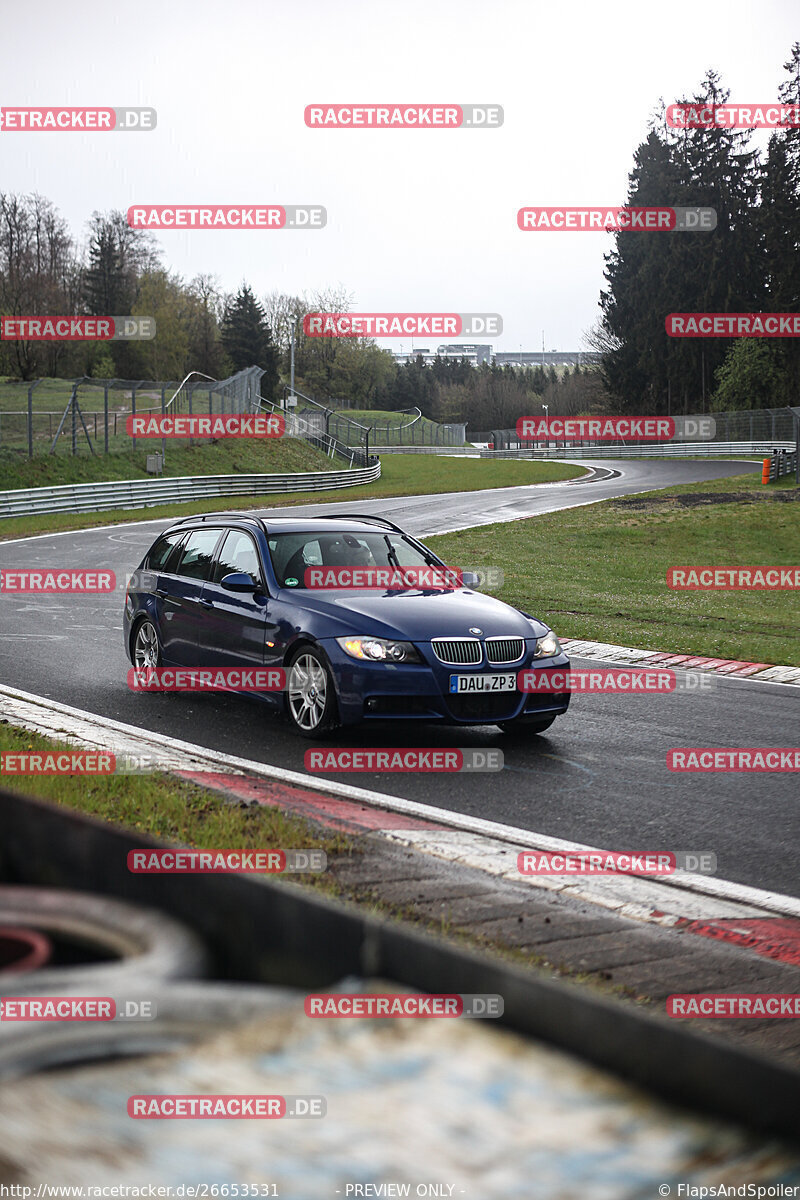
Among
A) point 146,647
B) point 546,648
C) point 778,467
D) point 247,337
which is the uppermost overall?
point 247,337

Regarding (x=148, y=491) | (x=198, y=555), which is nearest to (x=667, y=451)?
(x=148, y=491)

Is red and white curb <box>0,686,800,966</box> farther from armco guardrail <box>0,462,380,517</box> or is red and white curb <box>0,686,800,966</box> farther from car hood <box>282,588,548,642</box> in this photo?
armco guardrail <box>0,462,380,517</box>

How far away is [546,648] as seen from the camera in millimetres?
8805

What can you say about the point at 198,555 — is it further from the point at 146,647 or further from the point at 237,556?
the point at 146,647

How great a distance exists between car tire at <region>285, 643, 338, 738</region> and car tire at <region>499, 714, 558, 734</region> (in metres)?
Answer: 1.20

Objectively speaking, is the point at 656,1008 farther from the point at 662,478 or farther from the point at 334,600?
the point at 662,478

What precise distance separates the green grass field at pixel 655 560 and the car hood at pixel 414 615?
492cm

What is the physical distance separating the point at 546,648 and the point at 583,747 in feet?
2.37

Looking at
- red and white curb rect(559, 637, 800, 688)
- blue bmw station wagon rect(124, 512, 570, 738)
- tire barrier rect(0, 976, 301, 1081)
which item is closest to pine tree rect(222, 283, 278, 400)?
red and white curb rect(559, 637, 800, 688)

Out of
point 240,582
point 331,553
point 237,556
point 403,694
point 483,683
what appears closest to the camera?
point 403,694

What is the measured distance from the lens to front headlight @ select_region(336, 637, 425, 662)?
27.2ft

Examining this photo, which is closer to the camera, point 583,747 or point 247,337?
point 583,747

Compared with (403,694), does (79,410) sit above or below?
above

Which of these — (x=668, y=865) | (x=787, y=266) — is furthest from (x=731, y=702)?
(x=787, y=266)
